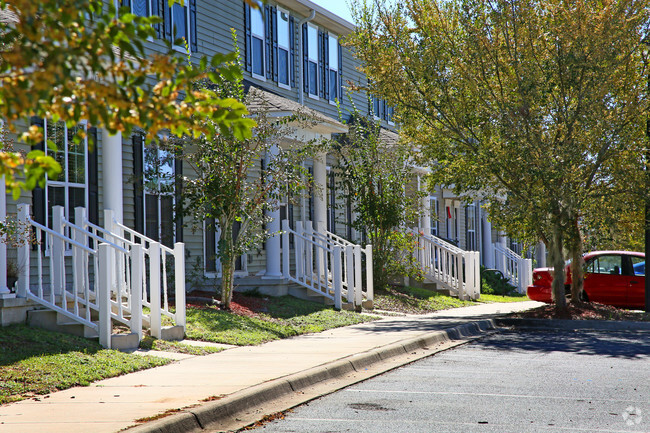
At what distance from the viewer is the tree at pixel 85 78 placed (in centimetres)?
306

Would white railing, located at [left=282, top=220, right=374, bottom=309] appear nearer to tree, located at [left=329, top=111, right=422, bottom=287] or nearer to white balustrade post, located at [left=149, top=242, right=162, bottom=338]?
tree, located at [left=329, top=111, right=422, bottom=287]

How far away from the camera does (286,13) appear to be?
20.8 m

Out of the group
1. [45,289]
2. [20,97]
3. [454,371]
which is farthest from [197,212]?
[20,97]

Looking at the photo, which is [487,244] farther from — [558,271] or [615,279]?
[558,271]

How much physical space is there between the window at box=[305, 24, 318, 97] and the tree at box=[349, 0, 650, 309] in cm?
567

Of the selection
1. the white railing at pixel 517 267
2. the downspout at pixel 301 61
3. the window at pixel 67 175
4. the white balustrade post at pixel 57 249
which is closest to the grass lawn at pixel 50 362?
the white balustrade post at pixel 57 249

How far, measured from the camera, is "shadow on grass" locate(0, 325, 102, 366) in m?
8.50

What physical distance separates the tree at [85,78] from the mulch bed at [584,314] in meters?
13.3

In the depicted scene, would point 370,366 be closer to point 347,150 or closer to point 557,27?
point 557,27

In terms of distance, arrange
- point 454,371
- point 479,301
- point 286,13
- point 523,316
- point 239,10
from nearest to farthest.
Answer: point 454,371
point 523,316
point 239,10
point 286,13
point 479,301

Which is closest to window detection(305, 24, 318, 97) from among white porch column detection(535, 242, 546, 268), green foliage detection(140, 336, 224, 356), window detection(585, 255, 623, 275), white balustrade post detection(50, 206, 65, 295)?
window detection(585, 255, 623, 275)

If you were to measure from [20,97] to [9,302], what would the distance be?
742 centimetres

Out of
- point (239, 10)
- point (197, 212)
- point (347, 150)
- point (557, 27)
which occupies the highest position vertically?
point (239, 10)

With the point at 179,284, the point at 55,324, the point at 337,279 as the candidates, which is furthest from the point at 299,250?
the point at 55,324
